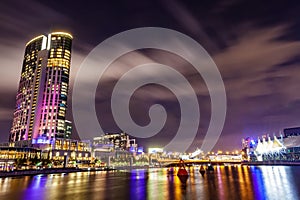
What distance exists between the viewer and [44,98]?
180 m

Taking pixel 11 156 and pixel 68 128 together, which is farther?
pixel 68 128

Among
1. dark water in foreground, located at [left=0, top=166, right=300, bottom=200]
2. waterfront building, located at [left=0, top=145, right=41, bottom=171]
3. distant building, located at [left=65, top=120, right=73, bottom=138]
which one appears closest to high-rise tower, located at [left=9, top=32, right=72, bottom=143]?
distant building, located at [left=65, top=120, right=73, bottom=138]

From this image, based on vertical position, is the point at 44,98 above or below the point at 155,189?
above

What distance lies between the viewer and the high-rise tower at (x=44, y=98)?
172875mm

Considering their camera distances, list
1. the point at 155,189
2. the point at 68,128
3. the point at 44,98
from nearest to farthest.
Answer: the point at 155,189 < the point at 44,98 < the point at 68,128

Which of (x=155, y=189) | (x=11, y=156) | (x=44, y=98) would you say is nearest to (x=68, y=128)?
(x=44, y=98)

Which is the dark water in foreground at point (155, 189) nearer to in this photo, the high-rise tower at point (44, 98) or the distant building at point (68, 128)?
the high-rise tower at point (44, 98)

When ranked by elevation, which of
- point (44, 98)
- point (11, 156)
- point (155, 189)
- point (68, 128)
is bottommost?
point (155, 189)

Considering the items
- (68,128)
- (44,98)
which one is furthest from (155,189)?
(68,128)

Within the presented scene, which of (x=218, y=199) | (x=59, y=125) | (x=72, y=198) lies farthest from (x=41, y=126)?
(x=218, y=199)

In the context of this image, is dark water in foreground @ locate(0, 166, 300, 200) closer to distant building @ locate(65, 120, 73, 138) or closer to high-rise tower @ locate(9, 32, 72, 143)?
high-rise tower @ locate(9, 32, 72, 143)

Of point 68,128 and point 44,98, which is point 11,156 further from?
point 68,128

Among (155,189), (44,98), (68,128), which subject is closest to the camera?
(155,189)

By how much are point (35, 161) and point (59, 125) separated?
178 feet
